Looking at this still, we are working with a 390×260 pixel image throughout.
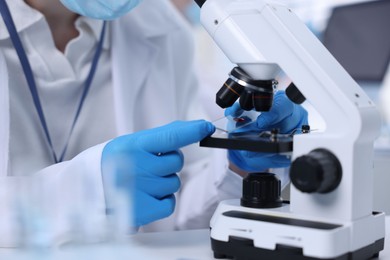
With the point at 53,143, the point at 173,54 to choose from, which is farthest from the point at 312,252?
the point at 173,54

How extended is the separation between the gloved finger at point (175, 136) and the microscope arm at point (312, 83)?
13 centimetres

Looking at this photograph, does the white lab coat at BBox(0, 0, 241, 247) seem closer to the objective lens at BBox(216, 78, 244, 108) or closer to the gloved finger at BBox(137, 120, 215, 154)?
the gloved finger at BBox(137, 120, 215, 154)

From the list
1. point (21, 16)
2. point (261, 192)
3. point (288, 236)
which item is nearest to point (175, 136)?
point (261, 192)

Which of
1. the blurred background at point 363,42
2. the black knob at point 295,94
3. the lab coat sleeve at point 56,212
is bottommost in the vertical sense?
the lab coat sleeve at point 56,212

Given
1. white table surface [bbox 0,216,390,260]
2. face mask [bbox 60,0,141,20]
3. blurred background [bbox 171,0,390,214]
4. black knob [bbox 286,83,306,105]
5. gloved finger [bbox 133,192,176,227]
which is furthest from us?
blurred background [bbox 171,0,390,214]

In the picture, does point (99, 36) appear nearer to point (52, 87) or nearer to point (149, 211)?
point (52, 87)

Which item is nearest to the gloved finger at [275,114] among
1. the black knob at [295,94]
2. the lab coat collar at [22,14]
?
the black knob at [295,94]

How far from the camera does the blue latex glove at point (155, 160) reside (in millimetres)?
950

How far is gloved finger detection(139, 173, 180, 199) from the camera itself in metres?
1.01

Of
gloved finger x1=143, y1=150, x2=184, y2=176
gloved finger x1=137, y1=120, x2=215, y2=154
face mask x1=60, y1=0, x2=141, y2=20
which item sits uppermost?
face mask x1=60, y1=0, x2=141, y2=20

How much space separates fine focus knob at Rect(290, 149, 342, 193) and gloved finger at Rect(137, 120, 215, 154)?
20 centimetres

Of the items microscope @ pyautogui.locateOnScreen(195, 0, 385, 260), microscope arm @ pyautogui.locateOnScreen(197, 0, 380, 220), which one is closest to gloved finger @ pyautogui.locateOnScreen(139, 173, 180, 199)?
microscope @ pyautogui.locateOnScreen(195, 0, 385, 260)

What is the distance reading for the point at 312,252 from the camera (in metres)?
0.75

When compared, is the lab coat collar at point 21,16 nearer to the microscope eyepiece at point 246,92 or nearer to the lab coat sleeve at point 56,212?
the microscope eyepiece at point 246,92
